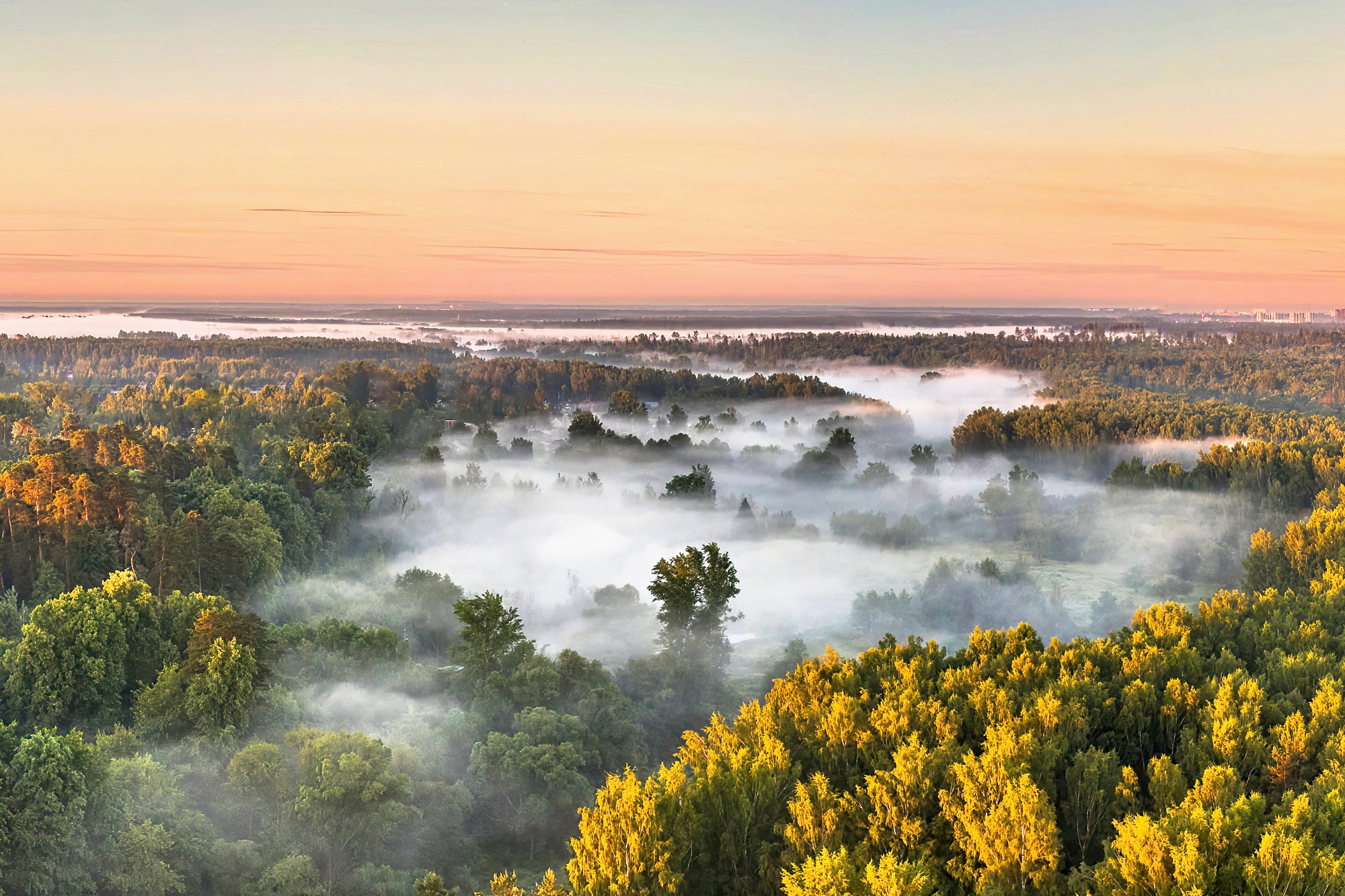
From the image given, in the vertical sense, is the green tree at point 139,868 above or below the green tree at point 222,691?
below

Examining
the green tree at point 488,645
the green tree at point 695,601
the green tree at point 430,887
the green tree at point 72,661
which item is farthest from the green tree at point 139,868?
the green tree at point 695,601

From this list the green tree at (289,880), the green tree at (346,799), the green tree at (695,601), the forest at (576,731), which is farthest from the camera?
the green tree at (695,601)

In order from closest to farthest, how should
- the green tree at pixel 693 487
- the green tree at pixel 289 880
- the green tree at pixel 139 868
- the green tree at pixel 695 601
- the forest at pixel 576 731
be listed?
the forest at pixel 576 731
the green tree at pixel 139 868
the green tree at pixel 289 880
the green tree at pixel 695 601
the green tree at pixel 693 487

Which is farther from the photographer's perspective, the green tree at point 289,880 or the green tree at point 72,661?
the green tree at point 72,661

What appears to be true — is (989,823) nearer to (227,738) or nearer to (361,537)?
(227,738)

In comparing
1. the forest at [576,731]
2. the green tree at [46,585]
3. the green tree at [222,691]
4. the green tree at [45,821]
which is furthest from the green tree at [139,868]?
the green tree at [46,585]

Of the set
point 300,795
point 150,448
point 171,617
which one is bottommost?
point 300,795

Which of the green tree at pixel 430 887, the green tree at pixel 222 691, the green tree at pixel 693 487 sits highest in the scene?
the green tree at pixel 222 691

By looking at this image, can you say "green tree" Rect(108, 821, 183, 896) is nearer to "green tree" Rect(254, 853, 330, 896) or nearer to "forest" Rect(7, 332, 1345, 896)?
"forest" Rect(7, 332, 1345, 896)

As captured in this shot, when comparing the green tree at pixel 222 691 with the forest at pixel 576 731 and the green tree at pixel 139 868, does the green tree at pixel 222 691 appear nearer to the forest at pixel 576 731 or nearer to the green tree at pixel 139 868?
the forest at pixel 576 731

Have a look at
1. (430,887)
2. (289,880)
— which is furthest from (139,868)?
(430,887)

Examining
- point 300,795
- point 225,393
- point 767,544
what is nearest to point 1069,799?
point 300,795
